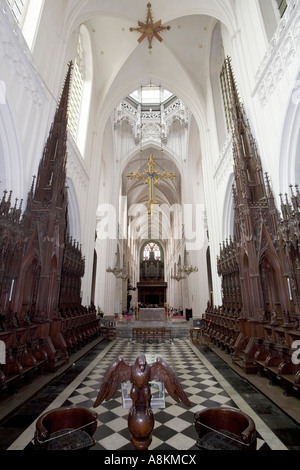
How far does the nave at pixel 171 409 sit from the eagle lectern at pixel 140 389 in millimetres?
794

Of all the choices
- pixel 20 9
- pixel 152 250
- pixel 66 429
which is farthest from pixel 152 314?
pixel 152 250

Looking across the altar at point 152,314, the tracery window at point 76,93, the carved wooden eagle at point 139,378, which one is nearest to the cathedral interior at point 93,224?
the carved wooden eagle at point 139,378

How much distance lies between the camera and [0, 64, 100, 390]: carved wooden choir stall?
423 cm

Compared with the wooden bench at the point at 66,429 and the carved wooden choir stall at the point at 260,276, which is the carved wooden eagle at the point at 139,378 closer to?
the wooden bench at the point at 66,429

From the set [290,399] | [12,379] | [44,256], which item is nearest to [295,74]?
[290,399]

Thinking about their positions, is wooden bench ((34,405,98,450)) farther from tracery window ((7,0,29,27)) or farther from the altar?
the altar

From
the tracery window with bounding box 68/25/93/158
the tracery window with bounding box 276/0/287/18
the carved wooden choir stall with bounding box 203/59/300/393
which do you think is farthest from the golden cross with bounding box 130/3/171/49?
the carved wooden choir stall with bounding box 203/59/300/393

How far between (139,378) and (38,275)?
4656mm

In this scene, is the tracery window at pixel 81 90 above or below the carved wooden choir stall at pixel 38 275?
above

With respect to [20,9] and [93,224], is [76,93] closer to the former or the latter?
[20,9]

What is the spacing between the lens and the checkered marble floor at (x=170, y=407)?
2.42 metres

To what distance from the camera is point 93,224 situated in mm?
11211

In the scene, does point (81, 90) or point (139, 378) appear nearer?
point (139, 378)

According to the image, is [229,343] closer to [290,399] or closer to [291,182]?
[290,399]
